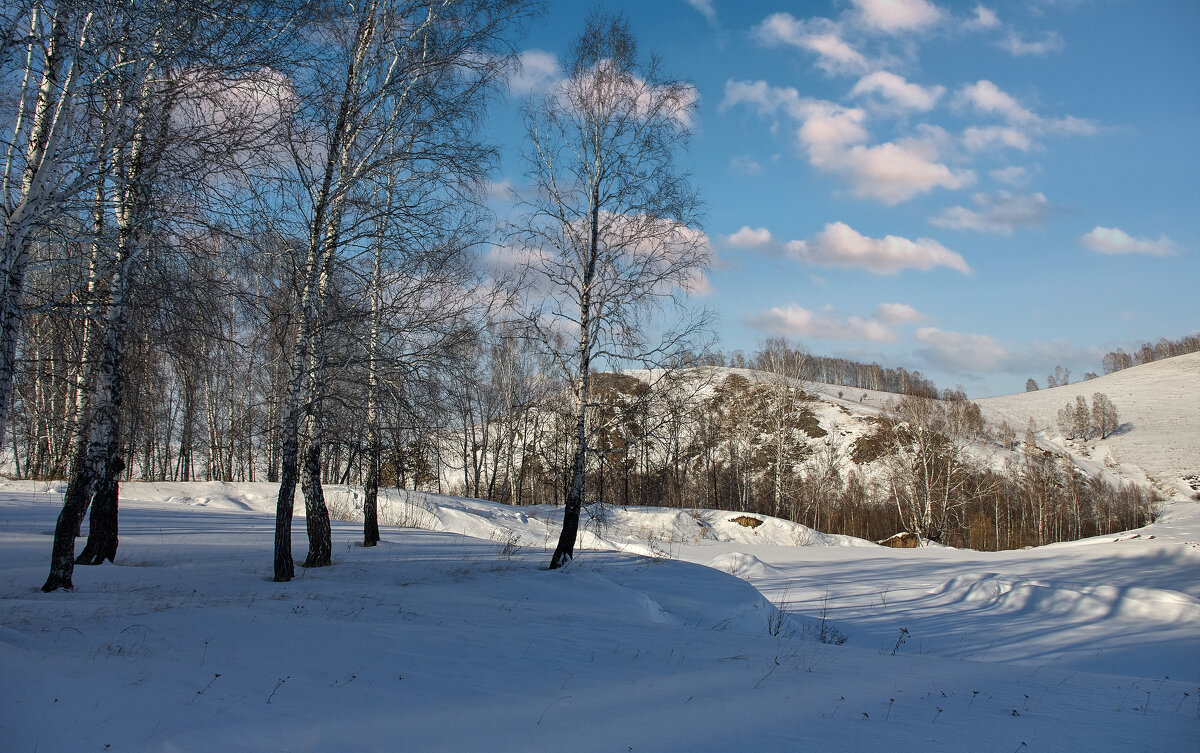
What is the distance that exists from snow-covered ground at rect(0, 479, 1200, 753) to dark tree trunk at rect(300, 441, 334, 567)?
74 cm

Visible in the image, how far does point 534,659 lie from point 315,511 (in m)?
5.84

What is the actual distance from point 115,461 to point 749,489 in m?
39.0

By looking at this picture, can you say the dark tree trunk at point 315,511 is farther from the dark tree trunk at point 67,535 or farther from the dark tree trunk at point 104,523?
the dark tree trunk at point 67,535

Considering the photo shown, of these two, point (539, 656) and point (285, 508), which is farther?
point (285, 508)

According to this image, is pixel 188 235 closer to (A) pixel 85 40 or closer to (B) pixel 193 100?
(B) pixel 193 100

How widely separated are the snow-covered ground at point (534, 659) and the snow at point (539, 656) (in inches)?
1.2

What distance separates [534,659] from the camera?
579cm

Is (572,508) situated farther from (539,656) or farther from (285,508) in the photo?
(539,656)

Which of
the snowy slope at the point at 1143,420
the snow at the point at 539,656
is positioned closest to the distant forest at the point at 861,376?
the snowy slope at the point at 1143,420

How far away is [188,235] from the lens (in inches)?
248

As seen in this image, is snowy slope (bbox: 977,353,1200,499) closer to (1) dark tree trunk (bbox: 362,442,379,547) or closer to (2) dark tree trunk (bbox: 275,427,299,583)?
(1) dark tree trunk (bbox: 362,442,379,547)

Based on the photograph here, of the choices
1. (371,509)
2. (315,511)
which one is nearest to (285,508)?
(315,511)

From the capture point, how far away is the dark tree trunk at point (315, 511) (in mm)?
9633

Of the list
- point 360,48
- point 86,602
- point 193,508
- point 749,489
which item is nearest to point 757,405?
point 749,489
